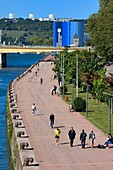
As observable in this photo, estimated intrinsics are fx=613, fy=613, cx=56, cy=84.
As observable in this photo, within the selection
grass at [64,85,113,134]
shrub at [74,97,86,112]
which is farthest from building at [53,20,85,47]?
shrub at [74,97,86,112]

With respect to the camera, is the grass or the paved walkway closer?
the paved walkway

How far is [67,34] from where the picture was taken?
6506 inches

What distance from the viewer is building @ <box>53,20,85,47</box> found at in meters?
161

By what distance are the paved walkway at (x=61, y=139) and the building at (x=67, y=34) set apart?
350 feet

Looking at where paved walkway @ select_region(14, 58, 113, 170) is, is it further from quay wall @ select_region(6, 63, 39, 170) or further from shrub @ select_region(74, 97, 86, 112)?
shrub @ select_region(74, 97, 86, 112)

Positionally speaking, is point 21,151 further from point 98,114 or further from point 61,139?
point 98,114

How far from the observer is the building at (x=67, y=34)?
16100 centimetres

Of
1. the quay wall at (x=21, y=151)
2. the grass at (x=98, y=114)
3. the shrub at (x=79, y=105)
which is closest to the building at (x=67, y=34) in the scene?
the grass at (x=98, y=114)

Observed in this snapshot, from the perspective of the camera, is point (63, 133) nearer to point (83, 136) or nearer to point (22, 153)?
point (83, 136)

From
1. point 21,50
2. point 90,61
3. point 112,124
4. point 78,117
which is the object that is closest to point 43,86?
point 90,61

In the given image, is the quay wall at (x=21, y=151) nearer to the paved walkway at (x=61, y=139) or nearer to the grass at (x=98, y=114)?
the paved walkway at (x=61, y=139)

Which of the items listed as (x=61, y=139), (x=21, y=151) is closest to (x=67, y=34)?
(x=61, y=139)

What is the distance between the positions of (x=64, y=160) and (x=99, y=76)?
23.3 meters

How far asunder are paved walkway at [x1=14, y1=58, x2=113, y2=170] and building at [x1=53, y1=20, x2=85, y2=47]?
350ft
